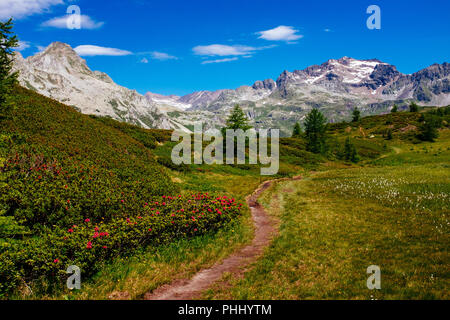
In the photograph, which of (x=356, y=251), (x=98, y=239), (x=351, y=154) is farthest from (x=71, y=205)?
(x=351, y=154)

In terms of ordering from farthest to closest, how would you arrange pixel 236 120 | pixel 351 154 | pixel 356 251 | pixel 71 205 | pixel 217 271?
1. pixel 351 154
2. pixel 236 120
3. pixel 71 205
4. pixel 356 251
5. pixel 217 271

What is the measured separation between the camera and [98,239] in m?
10.0

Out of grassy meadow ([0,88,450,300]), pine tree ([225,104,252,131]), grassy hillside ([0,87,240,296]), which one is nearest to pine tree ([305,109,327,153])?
pine tree ([225,104,252,131])

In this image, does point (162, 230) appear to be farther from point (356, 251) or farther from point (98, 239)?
point (356, 251)

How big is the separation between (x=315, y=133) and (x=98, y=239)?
86599mm

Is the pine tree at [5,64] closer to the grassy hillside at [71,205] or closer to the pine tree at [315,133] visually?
the grassy hillside at [71,205]

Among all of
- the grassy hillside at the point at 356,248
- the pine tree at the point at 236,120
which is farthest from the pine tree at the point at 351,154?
the grassy hillside at the point at 356,248

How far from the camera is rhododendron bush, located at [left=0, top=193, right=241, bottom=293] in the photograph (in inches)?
331

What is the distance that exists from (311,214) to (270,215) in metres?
3.03

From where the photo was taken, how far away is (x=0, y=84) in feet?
60.7

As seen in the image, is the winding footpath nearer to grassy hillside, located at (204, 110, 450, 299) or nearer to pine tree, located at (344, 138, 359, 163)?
grassy hillside, located at (204, 110, 450, 299)

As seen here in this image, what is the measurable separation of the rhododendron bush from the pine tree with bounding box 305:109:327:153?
7392 cm
